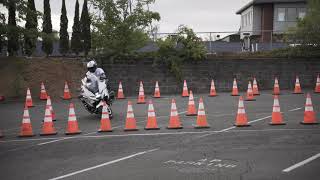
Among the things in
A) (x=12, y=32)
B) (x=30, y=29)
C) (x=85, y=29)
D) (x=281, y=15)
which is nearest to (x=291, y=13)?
(x=281, y=15)

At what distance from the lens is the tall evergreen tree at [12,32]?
2712cm

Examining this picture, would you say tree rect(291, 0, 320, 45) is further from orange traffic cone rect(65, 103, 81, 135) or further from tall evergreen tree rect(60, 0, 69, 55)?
orange traffic cone rect(65, 103, 81, 135)

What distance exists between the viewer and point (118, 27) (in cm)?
2973

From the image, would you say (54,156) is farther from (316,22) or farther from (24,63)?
(316,22)

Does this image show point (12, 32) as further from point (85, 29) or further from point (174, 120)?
point (174, 120)

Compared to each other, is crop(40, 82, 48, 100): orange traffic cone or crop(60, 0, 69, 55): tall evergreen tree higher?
crop(60, 0, 69, 55): tall evergreen tree

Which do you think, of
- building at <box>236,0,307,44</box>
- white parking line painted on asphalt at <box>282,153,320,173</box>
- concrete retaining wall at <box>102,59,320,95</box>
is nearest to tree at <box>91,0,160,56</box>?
concrete retaining wall at <box>102,59,320,95</box>

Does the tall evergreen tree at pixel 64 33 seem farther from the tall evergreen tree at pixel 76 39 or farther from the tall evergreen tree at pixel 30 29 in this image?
the tall evergreen tree at pixel 30 29

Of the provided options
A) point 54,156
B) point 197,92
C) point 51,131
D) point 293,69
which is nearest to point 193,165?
point 54,156

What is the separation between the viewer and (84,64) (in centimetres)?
2922

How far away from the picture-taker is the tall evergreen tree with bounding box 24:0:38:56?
27609mm

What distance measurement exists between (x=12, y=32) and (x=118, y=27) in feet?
18.2

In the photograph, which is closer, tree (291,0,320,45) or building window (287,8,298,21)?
tree (291,0,320,45)

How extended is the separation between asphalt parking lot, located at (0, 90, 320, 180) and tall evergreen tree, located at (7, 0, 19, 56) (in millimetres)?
10481
